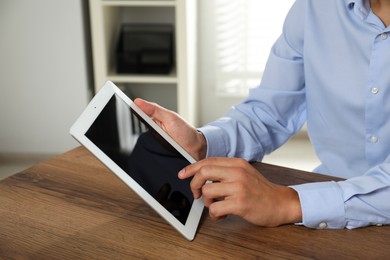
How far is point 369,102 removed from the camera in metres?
0.93

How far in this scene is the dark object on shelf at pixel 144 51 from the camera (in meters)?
2.18

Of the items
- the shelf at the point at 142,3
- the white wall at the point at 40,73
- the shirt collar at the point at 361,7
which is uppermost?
the shirt collar at the point at 361,7

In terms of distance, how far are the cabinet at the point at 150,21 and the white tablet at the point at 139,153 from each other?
1.36m

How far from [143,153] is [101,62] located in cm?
149

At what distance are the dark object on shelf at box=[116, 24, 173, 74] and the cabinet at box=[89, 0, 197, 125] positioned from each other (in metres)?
0.03

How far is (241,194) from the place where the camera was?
0.69 metres

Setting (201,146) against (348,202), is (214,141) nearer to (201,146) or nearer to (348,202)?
(201,146)

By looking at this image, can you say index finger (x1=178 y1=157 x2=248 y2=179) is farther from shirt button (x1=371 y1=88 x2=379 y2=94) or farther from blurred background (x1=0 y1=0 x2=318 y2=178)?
blurred background (x1=0 y1=0 x2=318 y2=178)

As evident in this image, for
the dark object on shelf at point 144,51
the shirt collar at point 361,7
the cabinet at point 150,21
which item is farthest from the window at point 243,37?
the shirt collar at point 361,7

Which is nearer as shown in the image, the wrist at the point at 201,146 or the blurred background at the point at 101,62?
the wrist at the point at 201,146

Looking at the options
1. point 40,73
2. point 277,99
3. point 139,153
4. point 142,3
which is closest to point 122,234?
point 139,153

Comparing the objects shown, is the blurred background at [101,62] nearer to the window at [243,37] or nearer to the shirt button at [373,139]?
the window at [243,37]

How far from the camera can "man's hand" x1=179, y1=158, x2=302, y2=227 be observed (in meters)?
0.69

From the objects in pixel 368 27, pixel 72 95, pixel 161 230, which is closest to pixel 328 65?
pixel 368 27
